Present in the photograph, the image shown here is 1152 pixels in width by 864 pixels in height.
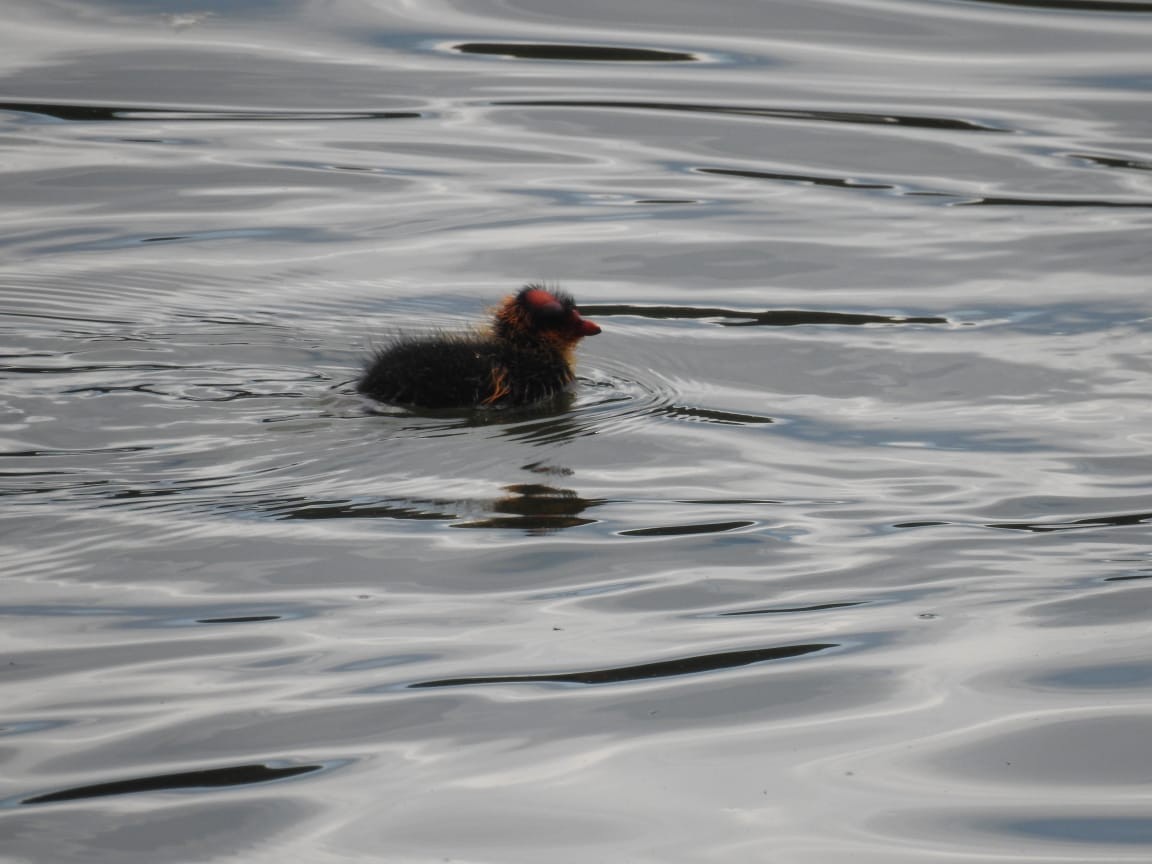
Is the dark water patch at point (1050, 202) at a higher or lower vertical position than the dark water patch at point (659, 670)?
higher

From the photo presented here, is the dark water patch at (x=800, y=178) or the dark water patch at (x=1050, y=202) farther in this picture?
the dark water patch at (x=800, y=178)

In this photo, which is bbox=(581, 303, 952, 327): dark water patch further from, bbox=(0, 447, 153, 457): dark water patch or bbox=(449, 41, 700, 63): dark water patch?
bbox=(449, 41, 700, 63): dark water patch

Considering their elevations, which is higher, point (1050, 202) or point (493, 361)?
point (1050, 202)

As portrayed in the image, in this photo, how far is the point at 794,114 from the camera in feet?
44.5

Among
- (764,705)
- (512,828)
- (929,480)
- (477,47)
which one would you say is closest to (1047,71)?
(477,47)

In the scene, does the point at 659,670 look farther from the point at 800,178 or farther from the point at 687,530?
the point at 800,178

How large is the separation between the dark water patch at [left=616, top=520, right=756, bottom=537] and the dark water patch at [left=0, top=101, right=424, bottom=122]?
312 inches

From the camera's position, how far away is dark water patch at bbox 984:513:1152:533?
6301 millimetres

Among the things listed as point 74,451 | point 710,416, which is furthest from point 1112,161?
point 74,451

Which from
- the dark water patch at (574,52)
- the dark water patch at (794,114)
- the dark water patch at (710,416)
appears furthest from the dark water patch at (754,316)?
the dark water patch at (574,52)

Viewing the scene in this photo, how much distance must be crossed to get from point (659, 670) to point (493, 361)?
3.53 m

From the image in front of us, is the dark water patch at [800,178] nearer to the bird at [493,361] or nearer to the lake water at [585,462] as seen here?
the lake water at [585,462]

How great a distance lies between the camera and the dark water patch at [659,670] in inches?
193

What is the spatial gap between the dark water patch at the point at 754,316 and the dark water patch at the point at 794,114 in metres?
4.26
